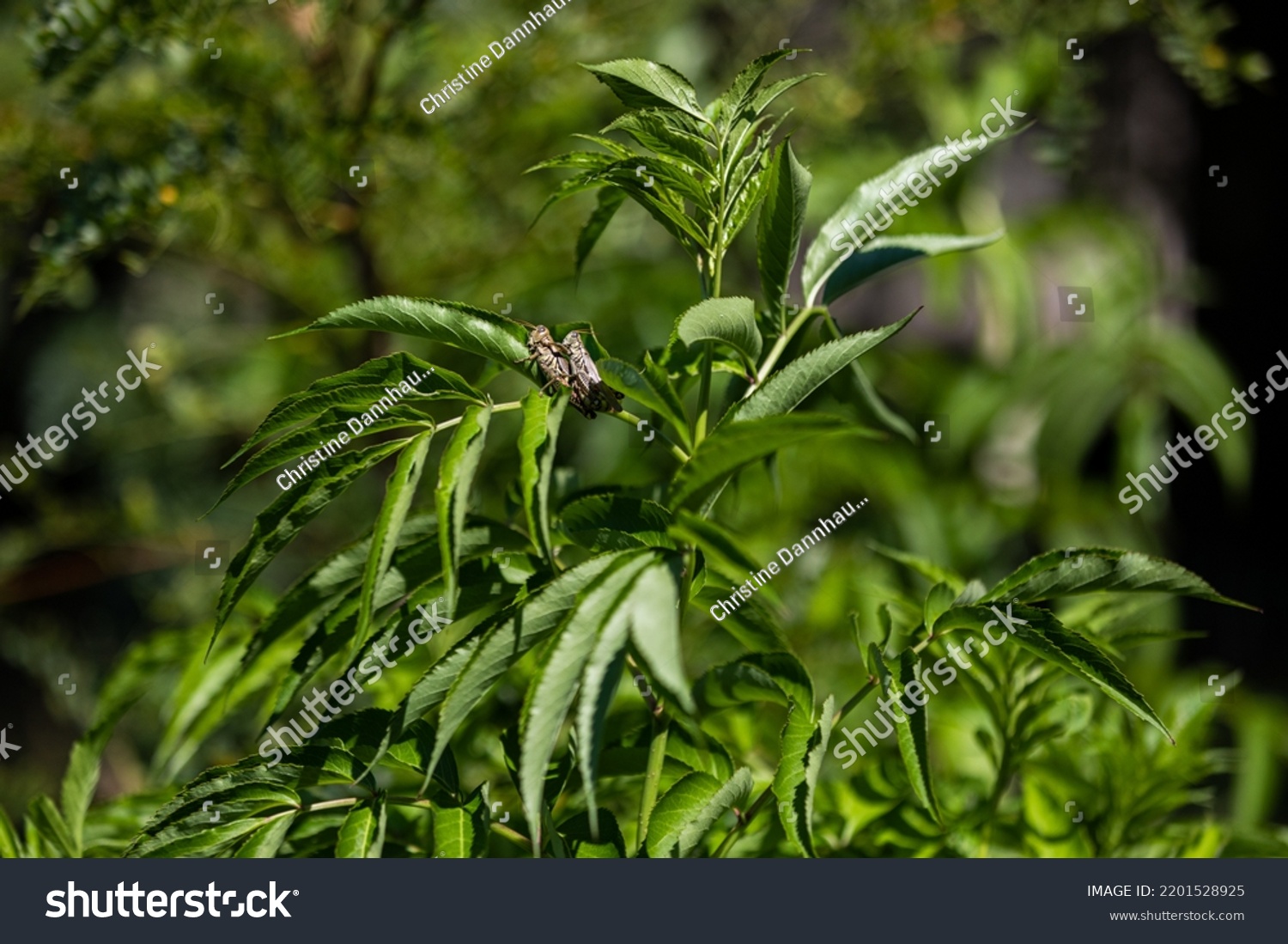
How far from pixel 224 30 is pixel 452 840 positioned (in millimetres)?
873

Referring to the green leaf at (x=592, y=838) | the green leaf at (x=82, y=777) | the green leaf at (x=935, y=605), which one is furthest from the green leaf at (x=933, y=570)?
the green leaf at (x=82, y=777)

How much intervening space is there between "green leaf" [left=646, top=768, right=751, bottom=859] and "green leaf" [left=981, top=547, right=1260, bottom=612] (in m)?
0.17

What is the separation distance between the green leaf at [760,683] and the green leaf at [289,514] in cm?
23

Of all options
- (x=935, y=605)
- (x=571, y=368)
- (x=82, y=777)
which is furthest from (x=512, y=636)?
(x=82, y=777)

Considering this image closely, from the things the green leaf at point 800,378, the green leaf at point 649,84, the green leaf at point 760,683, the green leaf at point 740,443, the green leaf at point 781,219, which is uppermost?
the green leaf at point 649,84

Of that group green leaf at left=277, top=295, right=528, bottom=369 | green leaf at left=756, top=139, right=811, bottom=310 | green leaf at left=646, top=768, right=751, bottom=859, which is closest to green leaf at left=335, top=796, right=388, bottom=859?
green leaf at left=646, top=768, right=751, bottom=859

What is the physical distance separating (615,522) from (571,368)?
84mm

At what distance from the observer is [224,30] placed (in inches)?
41.9

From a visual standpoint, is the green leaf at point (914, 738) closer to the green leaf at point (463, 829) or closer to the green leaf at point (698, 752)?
the green leaf at point (698, 752)

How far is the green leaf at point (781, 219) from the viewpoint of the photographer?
57 centimetres

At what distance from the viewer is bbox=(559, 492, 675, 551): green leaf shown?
527 millimetres

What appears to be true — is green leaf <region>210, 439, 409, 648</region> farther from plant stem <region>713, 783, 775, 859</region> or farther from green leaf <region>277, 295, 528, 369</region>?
plant stem <region>713, 783, 775, 859</region>

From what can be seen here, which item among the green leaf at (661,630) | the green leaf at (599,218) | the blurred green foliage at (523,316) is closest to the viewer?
the green leaf at (661,630)

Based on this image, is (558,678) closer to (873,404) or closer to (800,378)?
(800,378)
